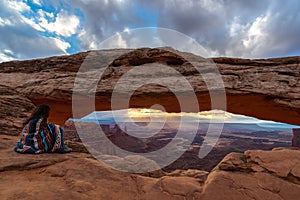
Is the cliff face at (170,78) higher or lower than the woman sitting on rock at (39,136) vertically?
higher

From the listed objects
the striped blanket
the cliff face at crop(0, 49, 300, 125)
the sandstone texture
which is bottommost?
the sandstone texture

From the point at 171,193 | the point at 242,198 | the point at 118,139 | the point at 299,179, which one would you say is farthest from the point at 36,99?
the point at 118,139

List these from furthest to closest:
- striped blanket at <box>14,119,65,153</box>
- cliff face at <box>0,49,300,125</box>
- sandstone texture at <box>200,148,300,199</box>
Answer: cliff face at <box>0,49,300,125</box>
striped blanket at <box>14,119,65,153</box>
sandstone texture at <box>200,148,300,199</box>

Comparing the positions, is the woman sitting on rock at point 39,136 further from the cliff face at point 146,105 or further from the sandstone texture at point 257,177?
the sandstone texture at point 257,177

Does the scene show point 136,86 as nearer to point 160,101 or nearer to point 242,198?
point 160,101

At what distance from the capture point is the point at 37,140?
231 inches

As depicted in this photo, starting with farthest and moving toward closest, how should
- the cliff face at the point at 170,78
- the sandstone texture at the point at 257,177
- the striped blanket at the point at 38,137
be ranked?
the cliff face at the point at 170,78 < the striped blanket at the point at 38,137 < the sandstone texture at the point at 257,177

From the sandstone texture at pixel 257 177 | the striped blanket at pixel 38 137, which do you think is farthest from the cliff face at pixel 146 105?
the striped blanket at pixel 38 137

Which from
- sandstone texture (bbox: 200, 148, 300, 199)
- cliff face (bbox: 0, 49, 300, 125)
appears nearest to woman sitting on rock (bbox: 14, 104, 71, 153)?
cliff face (bbox: 0, 49, 300, 125)

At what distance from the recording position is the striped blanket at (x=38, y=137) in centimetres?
574

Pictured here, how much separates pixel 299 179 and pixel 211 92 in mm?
4076

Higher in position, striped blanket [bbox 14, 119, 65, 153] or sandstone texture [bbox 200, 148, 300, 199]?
striped blanket [bbox 14, 119, 65, 153]

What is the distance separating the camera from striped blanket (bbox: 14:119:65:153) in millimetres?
5742

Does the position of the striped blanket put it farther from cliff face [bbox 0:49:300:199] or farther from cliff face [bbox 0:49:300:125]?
cliff face [bbox 0:49:300:125]
